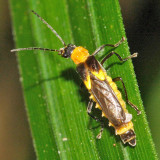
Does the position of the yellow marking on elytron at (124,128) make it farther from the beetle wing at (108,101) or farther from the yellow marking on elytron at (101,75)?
the yellow marking on elytron at (101,75)

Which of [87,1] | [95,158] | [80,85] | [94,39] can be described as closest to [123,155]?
[95,158]

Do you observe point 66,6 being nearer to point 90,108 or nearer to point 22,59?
point 22,59

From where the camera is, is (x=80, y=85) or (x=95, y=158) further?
(x=80, y=85)

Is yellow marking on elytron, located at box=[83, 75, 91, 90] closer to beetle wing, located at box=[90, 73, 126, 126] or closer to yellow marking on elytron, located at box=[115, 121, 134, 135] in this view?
beetle wing, located at box=[90, 73, 126, 126]

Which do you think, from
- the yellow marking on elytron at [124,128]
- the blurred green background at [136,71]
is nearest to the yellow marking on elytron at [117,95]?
the yellow marking on elytron at [124,128]

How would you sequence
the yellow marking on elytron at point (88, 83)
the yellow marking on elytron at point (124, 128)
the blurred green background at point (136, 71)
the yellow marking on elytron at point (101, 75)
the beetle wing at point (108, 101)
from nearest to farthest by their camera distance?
the yellow marking on elytron at point (124, 128)
the beetle wing at point (108, 101)
the yellow marking on elytron at point (101, 75)
the yellow marking on elytron at point (88, 83)
the blurred green background at point (136, 71)

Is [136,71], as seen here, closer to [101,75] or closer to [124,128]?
[101,75]

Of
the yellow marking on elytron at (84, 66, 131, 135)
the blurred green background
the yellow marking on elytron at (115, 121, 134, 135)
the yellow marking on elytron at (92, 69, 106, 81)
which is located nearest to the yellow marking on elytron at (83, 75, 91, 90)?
the yellow marking on elytron at (84, 66, 131, 135)
